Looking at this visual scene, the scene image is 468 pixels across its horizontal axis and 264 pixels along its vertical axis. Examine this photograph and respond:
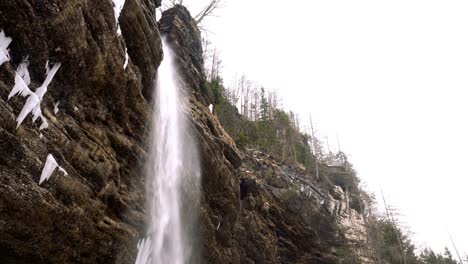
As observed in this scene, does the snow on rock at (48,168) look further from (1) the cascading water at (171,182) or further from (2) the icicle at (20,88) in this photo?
(1) the cascading water at (171,182)

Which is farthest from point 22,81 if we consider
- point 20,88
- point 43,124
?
point 43,124

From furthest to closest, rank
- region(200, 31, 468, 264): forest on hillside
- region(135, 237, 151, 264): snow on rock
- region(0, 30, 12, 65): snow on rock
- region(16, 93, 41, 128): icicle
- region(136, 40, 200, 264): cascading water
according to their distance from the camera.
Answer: region(200, 31, 468, 264): forest on hillside < region(136, 40, 200, 264): cascading water < region(135, 237, 151, 264): snow on rock < region(16, 93, 41, 128): icicle < region(0, 30, 12, 65): snow on rock

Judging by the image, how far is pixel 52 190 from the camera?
6.64 m

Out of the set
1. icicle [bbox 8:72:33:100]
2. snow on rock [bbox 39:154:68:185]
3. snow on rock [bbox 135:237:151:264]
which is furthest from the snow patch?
snow on rock [bbox 135:237:151:264]

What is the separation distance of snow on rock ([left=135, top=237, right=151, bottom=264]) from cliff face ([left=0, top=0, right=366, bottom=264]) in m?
0.45

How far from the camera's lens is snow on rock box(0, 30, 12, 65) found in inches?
227

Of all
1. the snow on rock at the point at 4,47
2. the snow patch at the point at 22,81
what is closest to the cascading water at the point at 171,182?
the snow patch at the point at 22,81

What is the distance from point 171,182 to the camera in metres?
12.0

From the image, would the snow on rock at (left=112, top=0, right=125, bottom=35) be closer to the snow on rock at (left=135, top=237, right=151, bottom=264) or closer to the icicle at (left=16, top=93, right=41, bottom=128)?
the icicle at (left=16, top=93, right=41, bottom=128)

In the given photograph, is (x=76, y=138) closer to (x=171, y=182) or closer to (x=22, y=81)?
(x=22, y=81)

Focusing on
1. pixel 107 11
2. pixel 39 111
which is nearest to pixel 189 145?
pixel 107 11

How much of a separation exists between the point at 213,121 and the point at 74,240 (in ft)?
30.0

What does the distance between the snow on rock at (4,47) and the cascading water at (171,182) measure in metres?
5.20

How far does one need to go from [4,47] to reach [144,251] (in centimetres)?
661
